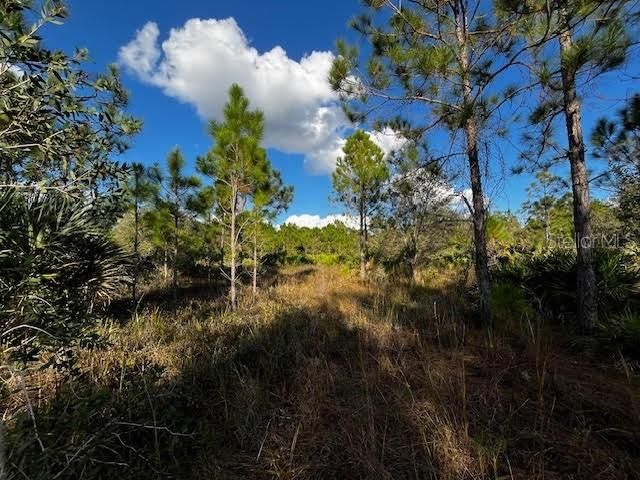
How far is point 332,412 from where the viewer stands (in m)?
2.90

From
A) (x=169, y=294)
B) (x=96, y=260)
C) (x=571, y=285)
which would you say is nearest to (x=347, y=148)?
(x=169, y=294)

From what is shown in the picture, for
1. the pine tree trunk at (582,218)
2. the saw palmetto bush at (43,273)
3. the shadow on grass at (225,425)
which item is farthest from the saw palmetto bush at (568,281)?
the saw palmetto bush at (43,273)

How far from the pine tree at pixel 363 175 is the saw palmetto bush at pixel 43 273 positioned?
1198cm

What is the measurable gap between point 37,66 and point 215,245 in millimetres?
13064

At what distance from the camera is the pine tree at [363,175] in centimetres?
1406

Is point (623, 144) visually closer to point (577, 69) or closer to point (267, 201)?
point (577, 69)

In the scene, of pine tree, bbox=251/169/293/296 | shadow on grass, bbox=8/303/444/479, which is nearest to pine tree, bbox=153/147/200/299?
→ pine tree, bbox=251/169/293/296

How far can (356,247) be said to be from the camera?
2153 centimetres

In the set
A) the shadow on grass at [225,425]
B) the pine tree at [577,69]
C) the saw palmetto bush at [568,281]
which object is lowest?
the shadow on grass at [225,425]

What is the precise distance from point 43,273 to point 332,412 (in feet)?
8.45

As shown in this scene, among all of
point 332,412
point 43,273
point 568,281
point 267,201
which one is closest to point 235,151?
point 267,201

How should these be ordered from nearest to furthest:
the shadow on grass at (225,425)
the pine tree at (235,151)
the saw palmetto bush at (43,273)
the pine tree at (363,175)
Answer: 1. the shadow on grass at (225,425)
2. the saw palmetto bush at (43,273)
3. the pine tree at (235,151)
4. the pine tree at (363,175)

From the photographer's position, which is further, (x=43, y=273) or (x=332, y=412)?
(x=332, y=412)

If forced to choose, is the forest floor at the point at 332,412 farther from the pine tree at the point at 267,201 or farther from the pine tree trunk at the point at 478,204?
the pine tree at the point at 267,201
